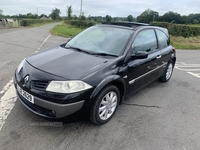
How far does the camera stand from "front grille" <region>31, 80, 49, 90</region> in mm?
2479

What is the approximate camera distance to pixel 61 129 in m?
2.77

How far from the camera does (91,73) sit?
2.60m

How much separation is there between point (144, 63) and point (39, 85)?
2.14 metres

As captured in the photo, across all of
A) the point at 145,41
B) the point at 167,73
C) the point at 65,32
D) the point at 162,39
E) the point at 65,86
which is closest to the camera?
the point at 65,86

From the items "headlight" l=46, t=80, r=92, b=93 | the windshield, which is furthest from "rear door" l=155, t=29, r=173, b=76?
"headlight" l=46, t=80, r=92, b=93

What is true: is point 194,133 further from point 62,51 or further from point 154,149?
point 62,51

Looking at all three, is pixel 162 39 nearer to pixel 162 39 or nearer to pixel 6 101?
pixel 162 39

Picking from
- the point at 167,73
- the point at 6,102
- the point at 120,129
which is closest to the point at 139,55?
the point at 120,129

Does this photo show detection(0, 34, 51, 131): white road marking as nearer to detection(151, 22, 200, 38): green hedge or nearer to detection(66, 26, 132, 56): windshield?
detection(66, 26, 132, 56): windshield

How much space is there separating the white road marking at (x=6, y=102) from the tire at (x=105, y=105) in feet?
4.79

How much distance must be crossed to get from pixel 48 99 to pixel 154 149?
1649mm

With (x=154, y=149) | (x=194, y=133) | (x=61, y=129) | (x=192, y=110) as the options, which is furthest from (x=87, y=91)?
(x=192, y=110)

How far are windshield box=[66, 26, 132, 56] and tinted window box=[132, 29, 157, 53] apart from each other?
218 millimetres

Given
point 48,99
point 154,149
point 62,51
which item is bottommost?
point 154,149
